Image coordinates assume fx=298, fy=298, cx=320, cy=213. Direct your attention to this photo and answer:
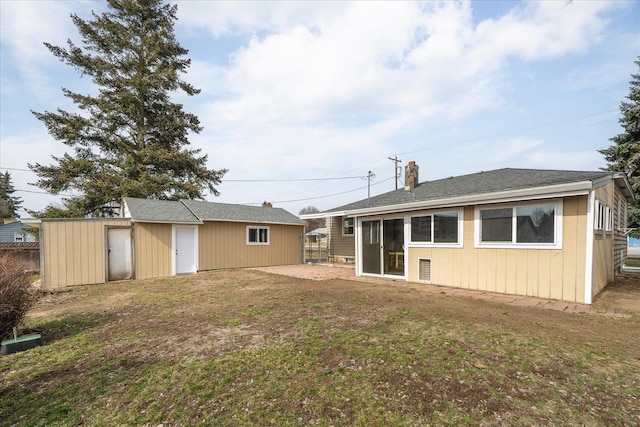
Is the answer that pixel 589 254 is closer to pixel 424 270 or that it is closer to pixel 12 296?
pixel 424 270

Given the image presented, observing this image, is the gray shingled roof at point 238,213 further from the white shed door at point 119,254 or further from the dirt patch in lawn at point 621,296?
the dirt patch in lawn at point 621,296

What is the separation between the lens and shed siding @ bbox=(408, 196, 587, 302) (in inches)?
251

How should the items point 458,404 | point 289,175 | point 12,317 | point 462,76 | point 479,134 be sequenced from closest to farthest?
1. point 458,404
2. point 12,317
3. point 462,76
4. point 479,134
5. point 289,175

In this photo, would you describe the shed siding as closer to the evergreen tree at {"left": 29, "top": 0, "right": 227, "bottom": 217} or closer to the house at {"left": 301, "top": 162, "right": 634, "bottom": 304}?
the house at {"left": 301, "top": 162, "right": 634, "bottom": 304}

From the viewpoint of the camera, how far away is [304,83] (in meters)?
12.3

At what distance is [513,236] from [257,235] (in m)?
11.7

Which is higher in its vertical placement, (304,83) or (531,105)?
(304,83)

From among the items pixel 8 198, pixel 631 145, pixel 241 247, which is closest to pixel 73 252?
pixel 241 247

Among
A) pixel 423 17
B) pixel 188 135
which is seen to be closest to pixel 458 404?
pixel 423 17

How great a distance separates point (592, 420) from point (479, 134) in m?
20.2


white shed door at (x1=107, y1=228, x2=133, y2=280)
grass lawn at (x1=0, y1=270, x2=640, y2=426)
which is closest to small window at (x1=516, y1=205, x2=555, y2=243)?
grass lawn at (x1=0, y1=270, x2=640, y2=426)

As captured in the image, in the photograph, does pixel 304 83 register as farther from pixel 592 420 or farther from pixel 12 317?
pixel 592 420

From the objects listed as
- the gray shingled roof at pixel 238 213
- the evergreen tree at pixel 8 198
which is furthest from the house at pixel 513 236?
the evergreen tree at pixel 8 198

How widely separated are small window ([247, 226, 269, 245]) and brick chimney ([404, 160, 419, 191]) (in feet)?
25.4
